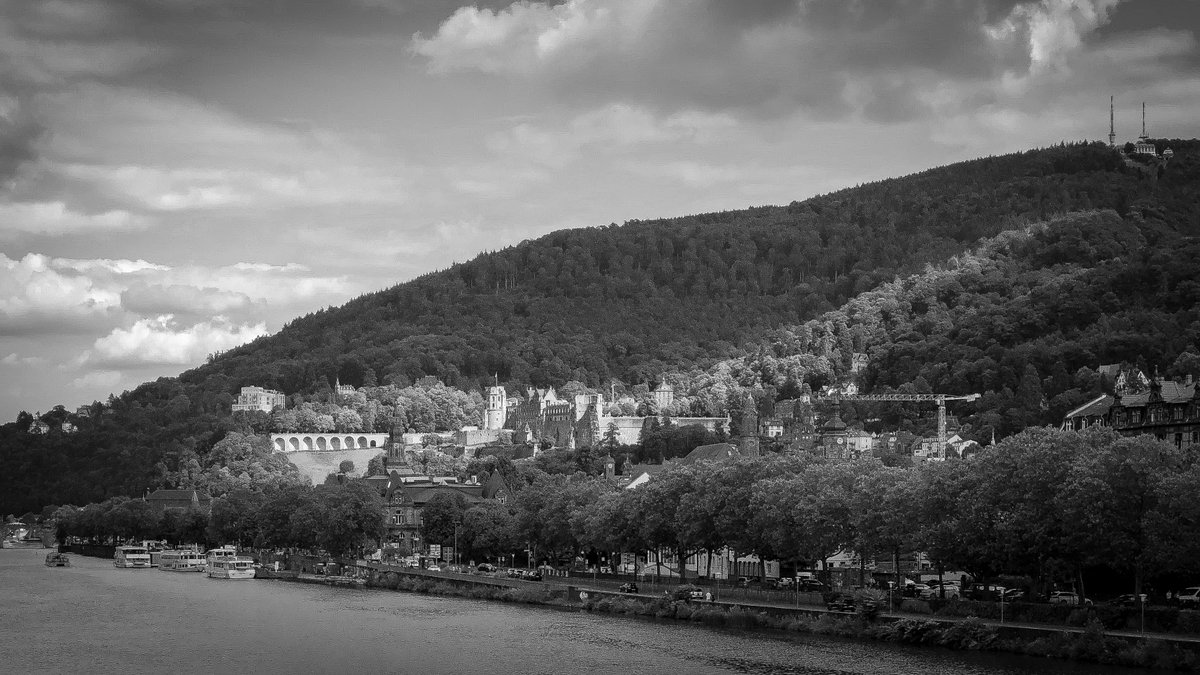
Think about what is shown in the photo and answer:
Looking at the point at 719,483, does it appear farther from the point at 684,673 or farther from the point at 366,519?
the point at 366,519

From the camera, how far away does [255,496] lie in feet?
634

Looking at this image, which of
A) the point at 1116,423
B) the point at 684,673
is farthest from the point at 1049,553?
the point at 1116,423

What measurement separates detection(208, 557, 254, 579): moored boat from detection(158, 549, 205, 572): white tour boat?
12.0 meters

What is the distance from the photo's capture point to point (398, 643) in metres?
79.9

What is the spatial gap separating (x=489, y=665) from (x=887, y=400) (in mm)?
133737

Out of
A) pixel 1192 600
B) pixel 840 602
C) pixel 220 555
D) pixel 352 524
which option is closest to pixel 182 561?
pixel 220 555

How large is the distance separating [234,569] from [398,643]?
202 feet

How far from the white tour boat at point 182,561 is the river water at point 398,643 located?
1715 inches

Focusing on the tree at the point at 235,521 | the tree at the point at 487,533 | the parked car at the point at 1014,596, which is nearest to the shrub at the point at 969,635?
the parked car at the point at 1014,596

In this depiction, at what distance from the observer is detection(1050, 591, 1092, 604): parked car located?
73.1 meters

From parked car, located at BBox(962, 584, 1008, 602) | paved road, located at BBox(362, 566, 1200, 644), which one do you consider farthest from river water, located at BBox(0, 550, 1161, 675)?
parked car, located at BBox(962, 584, 1008, 602)

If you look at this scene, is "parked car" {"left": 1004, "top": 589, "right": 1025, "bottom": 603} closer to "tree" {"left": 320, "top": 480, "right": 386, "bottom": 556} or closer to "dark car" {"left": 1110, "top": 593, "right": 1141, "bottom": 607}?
"dark car" {"left": 1110, "top": 593, "right": 1141, "bottom": 607}

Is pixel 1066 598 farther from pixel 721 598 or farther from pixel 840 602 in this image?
pixel 721 598

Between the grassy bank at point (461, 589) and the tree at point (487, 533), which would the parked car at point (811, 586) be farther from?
the tree at point (487, 533)
